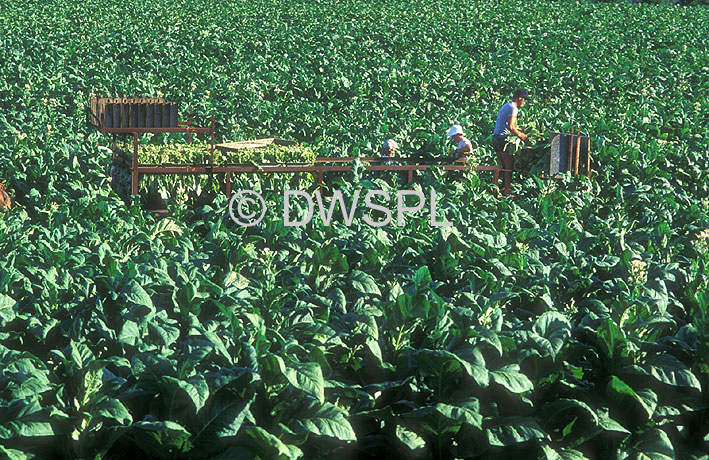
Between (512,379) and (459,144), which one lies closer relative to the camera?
(512,379)

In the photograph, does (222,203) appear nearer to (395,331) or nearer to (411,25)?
(395,331)

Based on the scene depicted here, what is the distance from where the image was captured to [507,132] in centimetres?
1277

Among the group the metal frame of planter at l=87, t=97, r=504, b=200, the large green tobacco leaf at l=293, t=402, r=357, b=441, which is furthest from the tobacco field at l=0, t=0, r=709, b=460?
the metal frame of planter at l=87, t=97, r=504, b=200

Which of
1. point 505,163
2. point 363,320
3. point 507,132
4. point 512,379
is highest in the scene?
point 507,132

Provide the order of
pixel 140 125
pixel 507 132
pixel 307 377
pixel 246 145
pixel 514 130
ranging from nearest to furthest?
pixel 307 377, pixel 140 125, pixel 246 145, pixel 514 130, pixel 507 132

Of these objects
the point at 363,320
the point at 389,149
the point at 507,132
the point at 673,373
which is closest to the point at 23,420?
the point at 363,320

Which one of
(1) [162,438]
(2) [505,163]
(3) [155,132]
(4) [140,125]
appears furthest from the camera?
(2) [505,163]

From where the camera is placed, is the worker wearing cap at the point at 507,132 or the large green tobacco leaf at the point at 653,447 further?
the worker wearing cap at the point at 507,132

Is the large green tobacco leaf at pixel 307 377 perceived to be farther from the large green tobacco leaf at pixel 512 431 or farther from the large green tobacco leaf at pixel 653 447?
the large green tobacco leaf at pixel 653 447

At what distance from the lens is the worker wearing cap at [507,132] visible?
1219 cm

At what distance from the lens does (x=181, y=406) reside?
405 cm

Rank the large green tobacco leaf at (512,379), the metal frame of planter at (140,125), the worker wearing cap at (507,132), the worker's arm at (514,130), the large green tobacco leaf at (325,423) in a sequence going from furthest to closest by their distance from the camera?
the worker's arm at (514,130), the worker wearing cap at (507,132), the metal frame of planter at (140,125), the large green tobacco leaf at (512,379), the large green tobacco leaf at (325,423)

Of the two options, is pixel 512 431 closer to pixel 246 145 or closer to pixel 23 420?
pixel 23 420

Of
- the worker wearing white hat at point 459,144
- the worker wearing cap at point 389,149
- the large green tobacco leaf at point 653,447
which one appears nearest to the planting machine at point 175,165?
the worker wearing white hat at point 459,144
